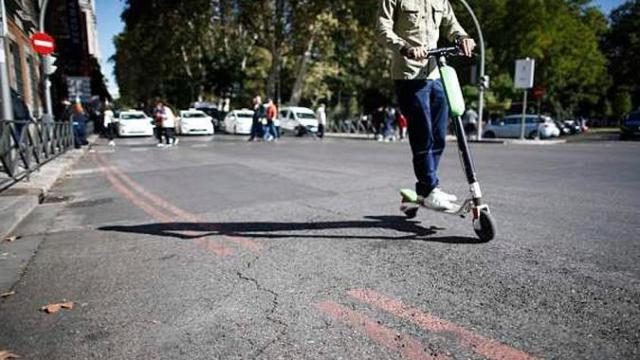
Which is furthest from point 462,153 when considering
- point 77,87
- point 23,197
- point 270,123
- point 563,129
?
point 563,129

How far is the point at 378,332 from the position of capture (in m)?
2.05

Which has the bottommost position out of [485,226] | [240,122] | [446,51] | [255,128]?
[485,226]

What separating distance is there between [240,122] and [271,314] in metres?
26.8

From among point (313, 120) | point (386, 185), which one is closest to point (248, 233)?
point (386, 185)

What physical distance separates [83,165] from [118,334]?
33.4 feet

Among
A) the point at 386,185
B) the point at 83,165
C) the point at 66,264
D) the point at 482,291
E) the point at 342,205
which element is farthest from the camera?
the point at 83,165

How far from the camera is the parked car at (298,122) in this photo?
90.1ft

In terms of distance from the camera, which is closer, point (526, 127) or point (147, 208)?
point (147, 208)

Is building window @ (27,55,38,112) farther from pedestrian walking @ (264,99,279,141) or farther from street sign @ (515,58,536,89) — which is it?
street sign @ (515,58,536,89)

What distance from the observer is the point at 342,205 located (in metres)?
4.89

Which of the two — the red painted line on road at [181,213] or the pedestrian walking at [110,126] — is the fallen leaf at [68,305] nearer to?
the red painted line on road at [181,213]

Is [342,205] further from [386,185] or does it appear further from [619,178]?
[619,178]

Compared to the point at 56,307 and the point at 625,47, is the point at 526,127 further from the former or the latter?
the point at 625,47

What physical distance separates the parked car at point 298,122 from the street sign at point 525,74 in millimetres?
11590
